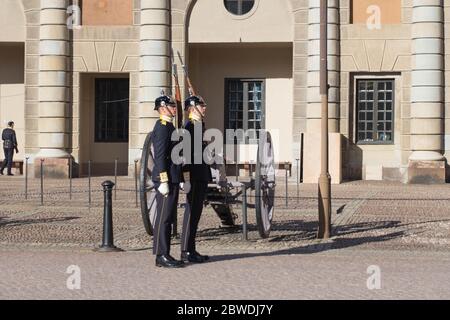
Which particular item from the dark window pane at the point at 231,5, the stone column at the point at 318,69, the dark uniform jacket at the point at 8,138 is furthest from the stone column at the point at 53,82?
the stone column at the point at 318,69

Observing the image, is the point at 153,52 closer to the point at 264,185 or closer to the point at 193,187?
the point at 264,185

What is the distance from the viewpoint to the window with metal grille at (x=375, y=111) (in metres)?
26.4

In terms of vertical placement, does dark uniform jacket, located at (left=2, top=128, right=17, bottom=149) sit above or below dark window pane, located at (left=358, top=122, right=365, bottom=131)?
below

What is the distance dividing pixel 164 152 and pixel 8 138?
17849 mm

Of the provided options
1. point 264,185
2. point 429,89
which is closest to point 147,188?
point 264,185

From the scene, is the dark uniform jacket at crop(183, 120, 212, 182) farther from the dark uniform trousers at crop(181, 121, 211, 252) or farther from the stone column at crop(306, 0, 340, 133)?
the stone column at crop(306, 0, 340, 133)

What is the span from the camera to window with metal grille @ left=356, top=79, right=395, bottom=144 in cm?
2642

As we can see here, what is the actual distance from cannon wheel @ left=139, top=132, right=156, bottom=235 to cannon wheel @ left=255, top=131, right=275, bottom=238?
1435mm

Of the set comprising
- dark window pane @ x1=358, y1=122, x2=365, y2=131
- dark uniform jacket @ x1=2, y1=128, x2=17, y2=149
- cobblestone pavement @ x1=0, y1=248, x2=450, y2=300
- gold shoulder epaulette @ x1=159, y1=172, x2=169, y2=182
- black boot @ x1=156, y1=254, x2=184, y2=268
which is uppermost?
dark window pane @ x1=358, y1=122, x2=365, y2=131

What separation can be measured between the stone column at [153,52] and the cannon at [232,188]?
12.8m

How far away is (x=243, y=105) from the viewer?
95.4ft

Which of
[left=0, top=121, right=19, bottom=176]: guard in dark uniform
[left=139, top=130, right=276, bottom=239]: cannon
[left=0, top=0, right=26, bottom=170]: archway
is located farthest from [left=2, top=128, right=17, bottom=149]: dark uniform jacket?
[left=139, top=130, right=276, bottom=239]: cannon

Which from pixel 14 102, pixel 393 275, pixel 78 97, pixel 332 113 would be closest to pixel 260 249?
pixel 393 275

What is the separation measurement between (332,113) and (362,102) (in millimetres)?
1240
